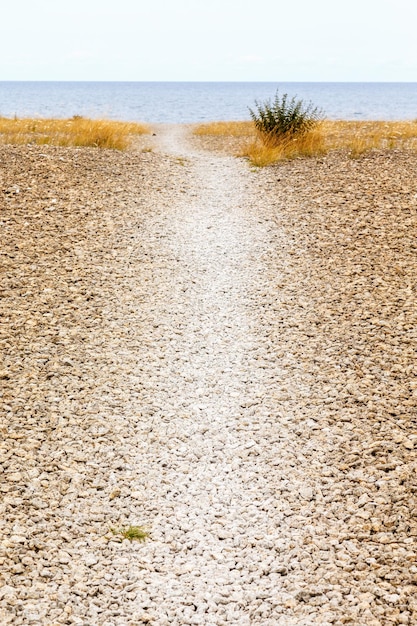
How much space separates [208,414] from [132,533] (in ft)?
5.38

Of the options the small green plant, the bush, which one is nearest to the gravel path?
the small green plant

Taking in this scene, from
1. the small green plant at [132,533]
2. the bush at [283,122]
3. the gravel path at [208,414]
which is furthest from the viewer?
the bush at [283,122]

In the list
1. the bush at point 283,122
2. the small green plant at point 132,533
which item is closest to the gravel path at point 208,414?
the small green plant at point 132,533

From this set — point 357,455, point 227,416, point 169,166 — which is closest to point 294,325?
point 227,416

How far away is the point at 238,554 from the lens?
418 cm

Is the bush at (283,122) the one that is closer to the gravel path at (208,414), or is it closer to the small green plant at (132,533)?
the gravel path at (208,414)

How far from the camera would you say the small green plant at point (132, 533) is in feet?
14.1

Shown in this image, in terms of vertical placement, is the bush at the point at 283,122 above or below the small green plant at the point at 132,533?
above

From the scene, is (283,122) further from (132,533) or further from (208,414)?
(132,533)

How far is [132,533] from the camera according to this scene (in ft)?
14.2

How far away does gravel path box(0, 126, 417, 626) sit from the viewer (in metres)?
3.92

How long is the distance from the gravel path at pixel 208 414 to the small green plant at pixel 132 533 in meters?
0.08

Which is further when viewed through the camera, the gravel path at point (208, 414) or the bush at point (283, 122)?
the bush at point (283, 122)

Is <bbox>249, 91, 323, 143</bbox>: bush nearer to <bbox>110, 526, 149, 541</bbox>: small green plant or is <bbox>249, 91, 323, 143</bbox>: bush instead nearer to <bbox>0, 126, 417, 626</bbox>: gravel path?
<bbox>0, 126, 417, 626</bbox>: gravel path
